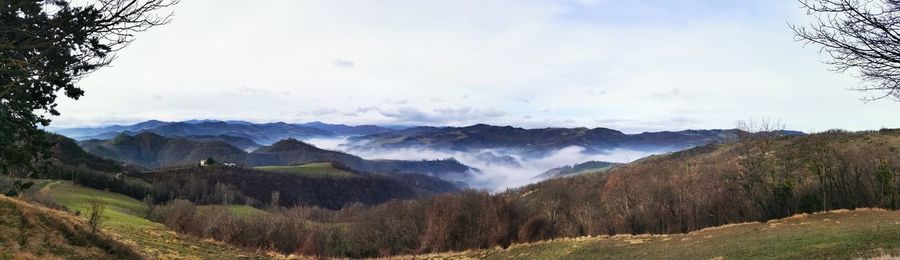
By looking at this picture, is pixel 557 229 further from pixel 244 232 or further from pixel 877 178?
pixel 244 232

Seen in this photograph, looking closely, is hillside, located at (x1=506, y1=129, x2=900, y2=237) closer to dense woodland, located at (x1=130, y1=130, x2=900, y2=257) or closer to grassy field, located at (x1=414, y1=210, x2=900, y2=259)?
dense woodland, located at (x1=130, y1=130, x2=900, y2=257)

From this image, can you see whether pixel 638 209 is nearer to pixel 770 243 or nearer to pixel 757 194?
pixel 757 194

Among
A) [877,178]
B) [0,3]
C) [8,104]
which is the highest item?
[0,3]

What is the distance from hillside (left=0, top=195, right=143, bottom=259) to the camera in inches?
627

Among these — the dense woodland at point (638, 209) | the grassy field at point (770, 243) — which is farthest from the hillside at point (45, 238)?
the dense woodland at point (638, 209)

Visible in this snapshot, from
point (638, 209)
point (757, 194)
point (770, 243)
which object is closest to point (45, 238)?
point (770, 243)

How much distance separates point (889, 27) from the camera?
13.9m

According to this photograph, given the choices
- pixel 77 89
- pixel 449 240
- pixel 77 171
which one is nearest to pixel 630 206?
Answer: pixel 449 240

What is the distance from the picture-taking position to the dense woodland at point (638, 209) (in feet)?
172

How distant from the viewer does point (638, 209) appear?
229 ft

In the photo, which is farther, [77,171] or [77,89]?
[77,171]

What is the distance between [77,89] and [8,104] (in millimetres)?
2674

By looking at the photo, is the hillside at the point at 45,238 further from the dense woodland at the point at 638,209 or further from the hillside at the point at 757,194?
the hillside at the point at 757,194

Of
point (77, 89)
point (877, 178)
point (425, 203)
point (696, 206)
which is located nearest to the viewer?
point (77, 89)
